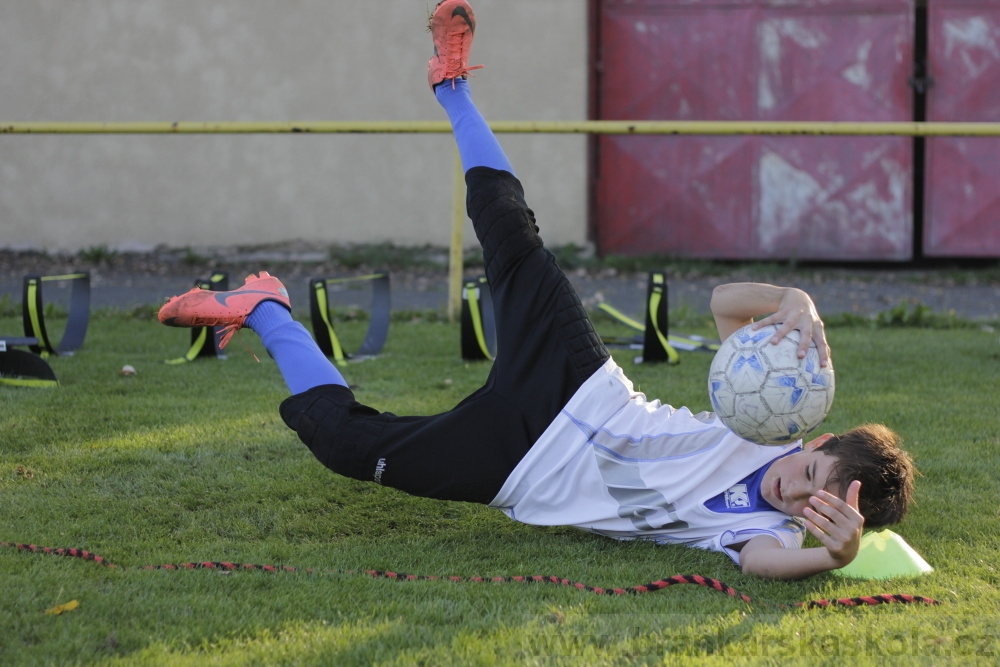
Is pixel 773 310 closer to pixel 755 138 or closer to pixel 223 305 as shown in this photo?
pixel 223 305

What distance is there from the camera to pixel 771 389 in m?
2.70

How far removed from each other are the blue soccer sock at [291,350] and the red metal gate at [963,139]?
25.0ft

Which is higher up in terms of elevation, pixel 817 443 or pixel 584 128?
pixel 584 128

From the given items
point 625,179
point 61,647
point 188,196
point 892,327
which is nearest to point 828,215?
point 625,179

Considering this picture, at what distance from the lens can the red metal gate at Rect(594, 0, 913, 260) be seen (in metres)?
9.27

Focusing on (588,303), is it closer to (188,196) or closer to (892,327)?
(892,327)

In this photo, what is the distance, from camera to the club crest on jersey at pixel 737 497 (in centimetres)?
298

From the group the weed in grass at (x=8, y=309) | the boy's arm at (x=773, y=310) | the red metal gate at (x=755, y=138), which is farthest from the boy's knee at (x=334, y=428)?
the red metal gate at (x=755, y=138)

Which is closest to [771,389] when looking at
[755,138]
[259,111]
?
[755,138]

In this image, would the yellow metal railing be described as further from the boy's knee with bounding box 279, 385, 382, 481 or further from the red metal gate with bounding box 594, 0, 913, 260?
the red metal gate with bounding box 594, 0, 913, 260

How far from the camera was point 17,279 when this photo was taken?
8.77m

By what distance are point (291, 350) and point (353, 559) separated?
84cm

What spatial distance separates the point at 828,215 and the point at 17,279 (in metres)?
7.27

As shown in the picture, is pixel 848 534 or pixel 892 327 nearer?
pixel 848 534
